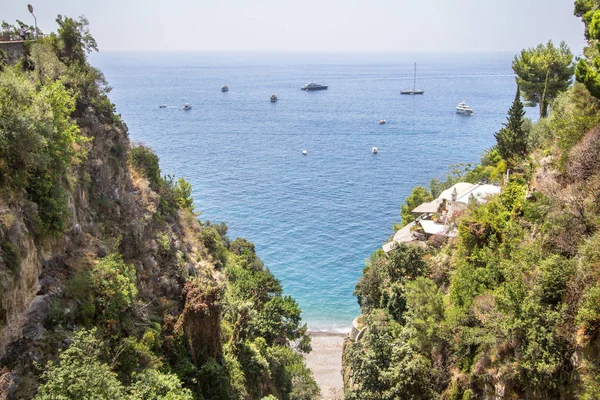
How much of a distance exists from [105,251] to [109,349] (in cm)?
557

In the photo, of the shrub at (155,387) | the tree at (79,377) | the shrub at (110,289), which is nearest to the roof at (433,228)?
the shrub at (155,387)

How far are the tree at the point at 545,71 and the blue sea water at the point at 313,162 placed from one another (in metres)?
27.3

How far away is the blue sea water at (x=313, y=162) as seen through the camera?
59.6 meters

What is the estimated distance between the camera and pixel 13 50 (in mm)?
27031

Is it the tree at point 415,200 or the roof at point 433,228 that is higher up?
the roof at point 433,228

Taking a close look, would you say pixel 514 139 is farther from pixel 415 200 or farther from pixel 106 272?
pixel 106 272

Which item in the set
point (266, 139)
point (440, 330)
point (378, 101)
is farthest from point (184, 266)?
point (378, 101)

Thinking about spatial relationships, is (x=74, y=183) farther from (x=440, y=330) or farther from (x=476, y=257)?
(x=476, y=257)

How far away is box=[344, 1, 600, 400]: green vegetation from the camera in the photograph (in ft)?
51.7

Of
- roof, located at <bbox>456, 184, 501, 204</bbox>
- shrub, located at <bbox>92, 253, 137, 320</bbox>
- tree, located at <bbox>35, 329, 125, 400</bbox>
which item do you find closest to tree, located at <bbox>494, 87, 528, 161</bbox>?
roof, located at <bbox>456, 184, 501, 204</bbox>

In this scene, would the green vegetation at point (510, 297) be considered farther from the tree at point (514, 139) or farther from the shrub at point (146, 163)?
the shrub at point (146, 163)

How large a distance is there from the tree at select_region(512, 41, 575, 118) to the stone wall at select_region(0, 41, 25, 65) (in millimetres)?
40752

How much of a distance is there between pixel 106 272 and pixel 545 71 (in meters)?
41.4

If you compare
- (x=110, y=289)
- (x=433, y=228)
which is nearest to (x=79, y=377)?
(x=110, y=289)
